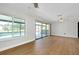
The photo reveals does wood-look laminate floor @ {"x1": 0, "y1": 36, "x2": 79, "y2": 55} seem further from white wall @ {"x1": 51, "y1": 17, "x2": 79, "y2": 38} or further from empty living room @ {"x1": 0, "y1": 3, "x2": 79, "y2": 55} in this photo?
white wall @ {"x1": 51, "y1": 17, "x2": 79, "y2": 38}

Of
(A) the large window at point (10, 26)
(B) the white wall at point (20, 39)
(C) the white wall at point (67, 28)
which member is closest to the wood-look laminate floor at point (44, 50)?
(B) the white wall at point (20, 39)

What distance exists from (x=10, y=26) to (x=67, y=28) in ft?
35.9

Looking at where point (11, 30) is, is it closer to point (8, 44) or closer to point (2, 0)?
point (8, 44)

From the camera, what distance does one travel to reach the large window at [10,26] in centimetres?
549

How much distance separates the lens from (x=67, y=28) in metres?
15.0

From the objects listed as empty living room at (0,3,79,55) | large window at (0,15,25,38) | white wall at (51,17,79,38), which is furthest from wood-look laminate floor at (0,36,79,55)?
white wall at (51,17,79,38)

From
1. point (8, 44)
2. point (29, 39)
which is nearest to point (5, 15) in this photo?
point (8, 44)

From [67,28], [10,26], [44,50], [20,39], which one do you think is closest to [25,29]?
[20,39]

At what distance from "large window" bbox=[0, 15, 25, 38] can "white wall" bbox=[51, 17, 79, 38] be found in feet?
26.0

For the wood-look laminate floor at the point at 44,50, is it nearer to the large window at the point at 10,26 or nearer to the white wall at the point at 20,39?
the white wall at the point at 20,39

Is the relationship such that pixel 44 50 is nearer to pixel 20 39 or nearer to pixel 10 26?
pixel 20 39

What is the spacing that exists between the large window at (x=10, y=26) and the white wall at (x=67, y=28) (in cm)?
793
